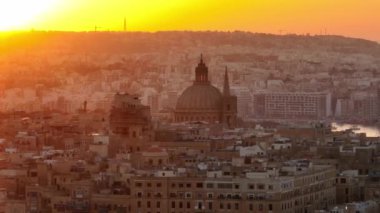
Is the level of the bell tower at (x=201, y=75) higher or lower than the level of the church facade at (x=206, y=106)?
higher

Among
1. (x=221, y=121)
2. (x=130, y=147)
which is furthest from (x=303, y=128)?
(x=130, y=147)

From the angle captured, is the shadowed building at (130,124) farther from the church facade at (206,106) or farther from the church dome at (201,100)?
the church facade at (206,106)

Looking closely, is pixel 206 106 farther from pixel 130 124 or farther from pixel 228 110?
pixel 130 124

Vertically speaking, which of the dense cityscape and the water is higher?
the dense cityscape

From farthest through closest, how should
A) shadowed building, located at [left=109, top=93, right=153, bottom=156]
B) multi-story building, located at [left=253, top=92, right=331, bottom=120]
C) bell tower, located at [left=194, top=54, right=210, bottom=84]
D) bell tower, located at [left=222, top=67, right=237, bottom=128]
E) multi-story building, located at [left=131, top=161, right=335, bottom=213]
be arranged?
multi-story building, located at [left=253, top=92, right=331, bottom=120]
bell tower, located at [left=194, top=54, right=210, bottom=84]
bell tower, located at [left=222, top=67, right=237, bottom=128]
shadowed building, located at [left=109, top=93, right=153, bottom=156]
multi-story building, located at [left=131, top=161, right=335, bottom=213]

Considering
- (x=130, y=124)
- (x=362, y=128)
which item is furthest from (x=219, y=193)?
(x=362, y=128)

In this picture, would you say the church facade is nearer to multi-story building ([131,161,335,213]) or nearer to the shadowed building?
the shadowed building

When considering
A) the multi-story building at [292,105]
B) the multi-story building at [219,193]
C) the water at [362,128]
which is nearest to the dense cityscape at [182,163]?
the multi-story building at [219,193]

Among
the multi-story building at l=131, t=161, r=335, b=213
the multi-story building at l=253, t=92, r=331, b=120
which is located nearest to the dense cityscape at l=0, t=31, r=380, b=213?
the multi-story building at l=131, t=161, r=335, b=213

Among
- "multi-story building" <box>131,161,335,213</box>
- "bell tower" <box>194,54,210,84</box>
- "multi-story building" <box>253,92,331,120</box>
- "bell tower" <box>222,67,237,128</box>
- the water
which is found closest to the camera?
"multi-story building" <box>131,161,335,213</box>
